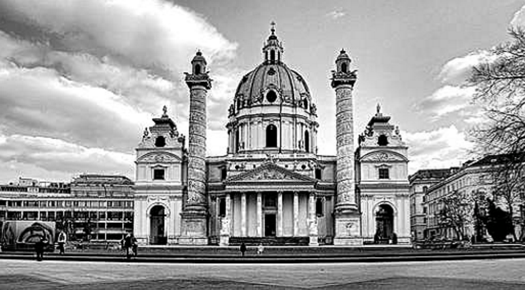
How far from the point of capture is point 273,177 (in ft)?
259

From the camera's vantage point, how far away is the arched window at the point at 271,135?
89750 mm

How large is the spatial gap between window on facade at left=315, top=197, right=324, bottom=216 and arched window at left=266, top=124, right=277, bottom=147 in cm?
1114

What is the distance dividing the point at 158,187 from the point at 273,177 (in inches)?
673

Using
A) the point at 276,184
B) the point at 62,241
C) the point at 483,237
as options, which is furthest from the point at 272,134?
the point at 62,241

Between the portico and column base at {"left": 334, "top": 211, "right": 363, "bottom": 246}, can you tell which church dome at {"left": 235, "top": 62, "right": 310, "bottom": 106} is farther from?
column base at {"left": 334, "top": 211, "right": 363, "bottom": 246}

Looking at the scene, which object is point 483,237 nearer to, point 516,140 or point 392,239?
point 392,239

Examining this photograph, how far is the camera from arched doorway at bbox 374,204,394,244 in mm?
83250

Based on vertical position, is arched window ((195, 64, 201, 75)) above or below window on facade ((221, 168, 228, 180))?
above

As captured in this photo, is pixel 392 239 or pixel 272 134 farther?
pixel 272 134

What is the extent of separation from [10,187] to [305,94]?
8887cm

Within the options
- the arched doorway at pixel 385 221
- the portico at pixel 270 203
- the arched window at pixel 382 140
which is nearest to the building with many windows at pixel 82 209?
the portico at pixel 270 203

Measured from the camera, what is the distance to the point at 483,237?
84.3 meters

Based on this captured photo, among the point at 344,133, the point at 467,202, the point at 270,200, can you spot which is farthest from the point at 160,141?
the point at 467,202

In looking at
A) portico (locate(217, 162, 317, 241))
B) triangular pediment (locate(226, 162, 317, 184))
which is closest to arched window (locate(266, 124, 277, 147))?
triangular pediment (locate(226, 162, 317, 184))
